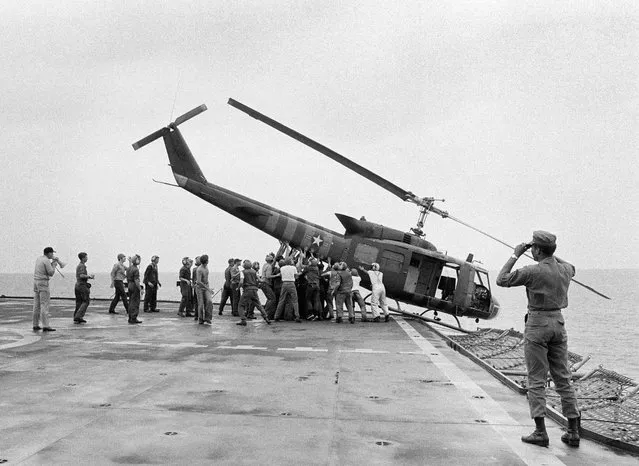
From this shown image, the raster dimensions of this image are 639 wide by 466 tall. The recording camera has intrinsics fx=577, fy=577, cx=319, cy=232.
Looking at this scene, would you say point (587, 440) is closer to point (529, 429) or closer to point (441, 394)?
point (529, 429)

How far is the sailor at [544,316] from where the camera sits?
5.81 metres

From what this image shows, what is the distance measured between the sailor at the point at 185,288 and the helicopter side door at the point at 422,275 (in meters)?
7.13

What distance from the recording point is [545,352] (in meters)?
5.84

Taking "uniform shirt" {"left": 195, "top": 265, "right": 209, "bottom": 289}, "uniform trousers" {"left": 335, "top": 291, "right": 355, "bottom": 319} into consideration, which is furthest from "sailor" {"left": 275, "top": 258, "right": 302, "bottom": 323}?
"uniform shirt" {"left": 195, "top": 265, "right": 209, "bottom": 289}

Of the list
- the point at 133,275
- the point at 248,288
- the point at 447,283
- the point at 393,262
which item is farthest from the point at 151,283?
the point at 447,283

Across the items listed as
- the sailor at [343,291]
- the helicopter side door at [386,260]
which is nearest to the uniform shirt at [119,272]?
the sailor at [343,291]

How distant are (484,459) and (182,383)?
14.1ft

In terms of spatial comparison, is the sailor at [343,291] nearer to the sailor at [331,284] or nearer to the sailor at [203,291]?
the sailor at [331,284]

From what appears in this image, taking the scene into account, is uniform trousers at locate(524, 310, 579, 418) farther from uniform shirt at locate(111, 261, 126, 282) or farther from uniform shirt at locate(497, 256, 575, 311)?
uniform shirt at locate(111, 261, 126, 282)

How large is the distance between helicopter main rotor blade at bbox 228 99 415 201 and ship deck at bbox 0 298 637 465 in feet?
25.3

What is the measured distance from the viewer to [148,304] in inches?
790

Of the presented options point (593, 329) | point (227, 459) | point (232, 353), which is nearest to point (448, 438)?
point (227, 459)

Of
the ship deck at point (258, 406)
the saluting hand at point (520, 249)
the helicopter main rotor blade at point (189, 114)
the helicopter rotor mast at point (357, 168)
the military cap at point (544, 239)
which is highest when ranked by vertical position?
the helicopter main rotor blade at point (189, 114)

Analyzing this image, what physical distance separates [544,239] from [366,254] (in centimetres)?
1364
